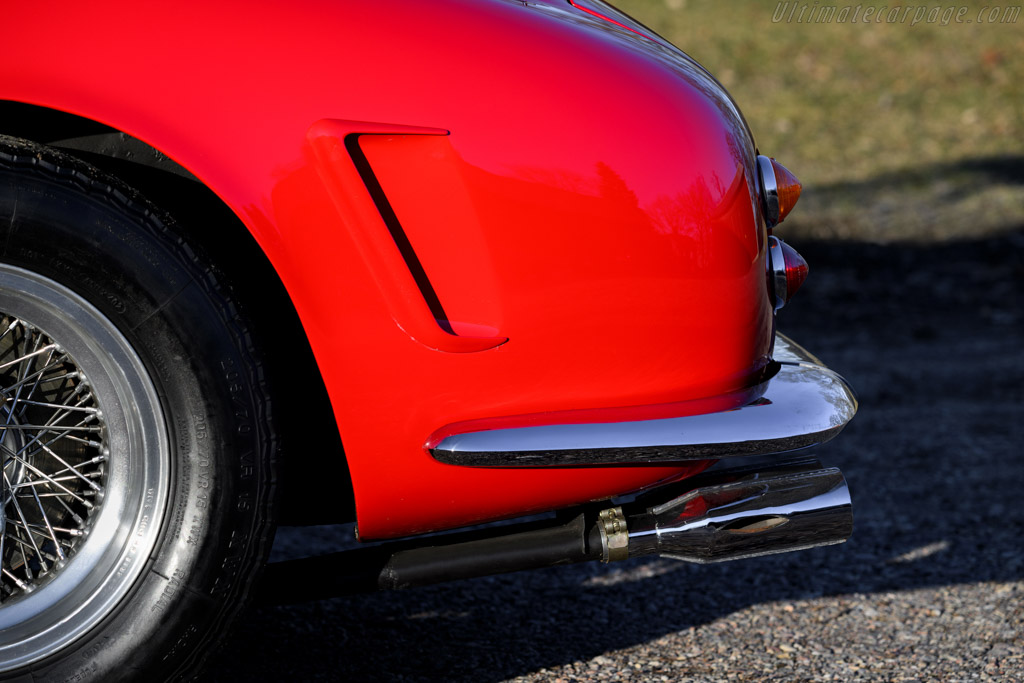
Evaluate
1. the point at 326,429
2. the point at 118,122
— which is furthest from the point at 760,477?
the point at 118,122

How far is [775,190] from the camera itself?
2.15m

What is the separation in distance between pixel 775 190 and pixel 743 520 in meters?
0.68

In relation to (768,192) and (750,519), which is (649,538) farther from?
(768,192)

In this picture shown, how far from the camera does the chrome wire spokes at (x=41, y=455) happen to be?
187 cm

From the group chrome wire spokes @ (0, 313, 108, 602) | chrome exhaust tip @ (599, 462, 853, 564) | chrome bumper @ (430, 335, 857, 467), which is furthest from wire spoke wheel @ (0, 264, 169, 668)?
chrome exhaust tip @ (599, 462, 853, 564)

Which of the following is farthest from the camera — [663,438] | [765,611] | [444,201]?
[765,611]

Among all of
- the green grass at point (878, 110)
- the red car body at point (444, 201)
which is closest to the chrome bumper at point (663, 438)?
the red car body at point (444, 201)

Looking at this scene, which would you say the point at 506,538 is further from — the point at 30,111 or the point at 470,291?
the point at 30,111

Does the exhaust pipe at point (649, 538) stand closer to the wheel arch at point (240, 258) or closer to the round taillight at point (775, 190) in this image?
the wheel arch at point (240, 258)

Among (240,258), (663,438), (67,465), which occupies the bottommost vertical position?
(663,438)

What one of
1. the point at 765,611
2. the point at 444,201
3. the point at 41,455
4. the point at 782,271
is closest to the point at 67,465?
the point at 41,455

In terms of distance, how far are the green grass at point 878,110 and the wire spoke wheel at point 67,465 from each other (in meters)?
6.78

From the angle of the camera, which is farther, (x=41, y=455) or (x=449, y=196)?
(x=41, y=455)

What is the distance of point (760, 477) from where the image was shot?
2.02 m
